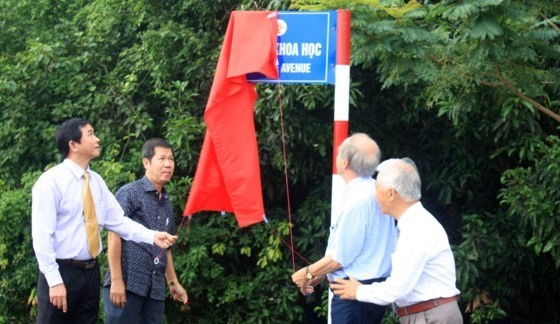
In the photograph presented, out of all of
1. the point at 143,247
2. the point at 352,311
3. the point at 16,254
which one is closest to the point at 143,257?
the point at 143,247

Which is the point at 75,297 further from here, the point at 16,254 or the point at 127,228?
the point at 16,254

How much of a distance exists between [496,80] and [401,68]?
2.17 ft

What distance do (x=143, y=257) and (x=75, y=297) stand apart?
0.70 metres

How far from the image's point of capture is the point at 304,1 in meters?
6.41

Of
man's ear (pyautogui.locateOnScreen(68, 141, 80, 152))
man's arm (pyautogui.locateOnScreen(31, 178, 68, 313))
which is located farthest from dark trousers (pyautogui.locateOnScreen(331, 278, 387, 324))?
man's ear (pyautogui.locateOnScreen(68, 141, 80, 152))

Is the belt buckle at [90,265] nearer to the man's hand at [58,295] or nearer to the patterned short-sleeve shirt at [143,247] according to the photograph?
the man's hand at [58,295]

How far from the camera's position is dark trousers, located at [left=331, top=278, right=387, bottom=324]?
5.30 meters

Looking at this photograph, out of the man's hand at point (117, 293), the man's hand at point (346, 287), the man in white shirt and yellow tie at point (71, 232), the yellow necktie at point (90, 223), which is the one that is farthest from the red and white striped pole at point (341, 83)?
the yellow necktie at point (90, 223)

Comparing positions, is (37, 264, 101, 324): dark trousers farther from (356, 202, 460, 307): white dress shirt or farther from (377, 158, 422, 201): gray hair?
(377, 158, 422, 201): gray hair

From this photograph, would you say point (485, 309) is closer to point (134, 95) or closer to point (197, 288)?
point (197, 288)

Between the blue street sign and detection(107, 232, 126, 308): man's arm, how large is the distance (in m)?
1.58

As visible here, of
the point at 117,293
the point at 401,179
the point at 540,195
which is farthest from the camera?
the point at 540,195

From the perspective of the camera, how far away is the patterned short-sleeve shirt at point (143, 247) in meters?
6.37

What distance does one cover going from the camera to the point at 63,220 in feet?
19.2
